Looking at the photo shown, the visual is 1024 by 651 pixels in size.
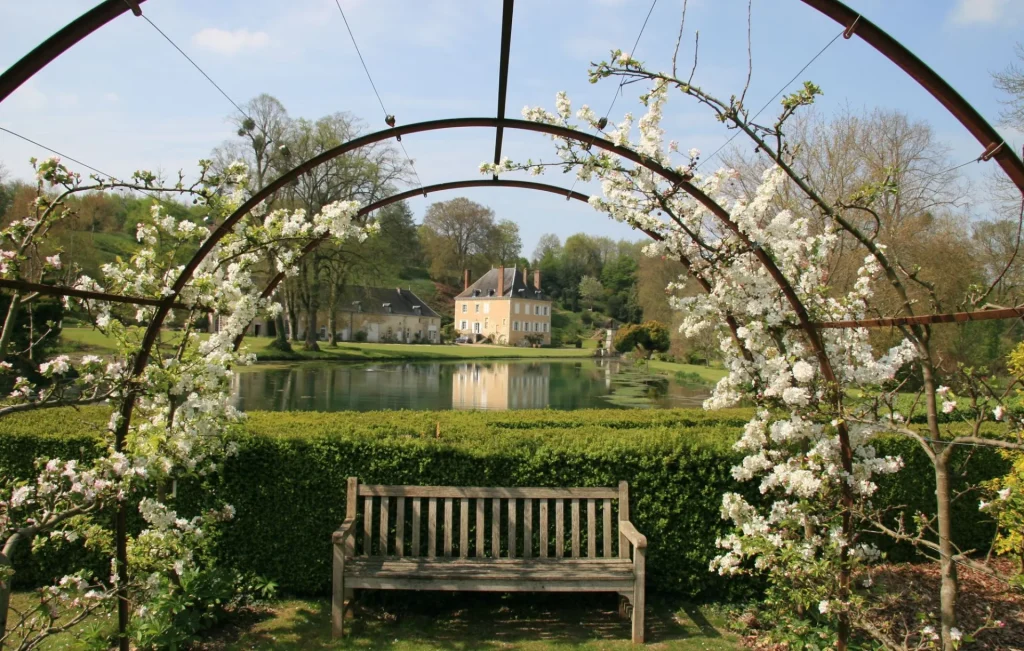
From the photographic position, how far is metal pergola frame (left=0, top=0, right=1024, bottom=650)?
2543 mm

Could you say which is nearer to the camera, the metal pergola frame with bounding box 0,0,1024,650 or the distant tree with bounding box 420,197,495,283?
the metal pergola frame with bounding box 0,0,1024,650

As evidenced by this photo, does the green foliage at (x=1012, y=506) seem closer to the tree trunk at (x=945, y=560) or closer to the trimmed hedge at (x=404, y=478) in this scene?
the tree trunk at (x=945, y=560)

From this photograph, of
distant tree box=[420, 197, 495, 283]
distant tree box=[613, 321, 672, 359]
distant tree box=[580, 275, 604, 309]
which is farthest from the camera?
distant tree box=[420, 197, 495, 283]

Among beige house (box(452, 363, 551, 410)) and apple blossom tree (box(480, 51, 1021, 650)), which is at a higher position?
apple blossom tree (box(480, 51, 1021, 650))

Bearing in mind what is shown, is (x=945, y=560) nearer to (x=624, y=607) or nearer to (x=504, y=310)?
(x=624, y=607)

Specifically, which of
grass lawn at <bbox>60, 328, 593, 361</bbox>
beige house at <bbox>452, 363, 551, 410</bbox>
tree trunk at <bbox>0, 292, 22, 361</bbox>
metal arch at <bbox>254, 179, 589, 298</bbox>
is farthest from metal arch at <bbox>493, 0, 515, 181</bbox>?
grass lawn at <bbox>60, 328, 593, 361</bbox>

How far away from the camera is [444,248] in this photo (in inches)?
2968

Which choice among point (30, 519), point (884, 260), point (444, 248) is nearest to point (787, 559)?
point (884, 260)

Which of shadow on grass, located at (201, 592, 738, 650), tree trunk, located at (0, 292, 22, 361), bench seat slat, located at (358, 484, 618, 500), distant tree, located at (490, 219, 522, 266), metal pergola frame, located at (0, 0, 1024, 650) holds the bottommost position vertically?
shadow on grass, located at (201, 592, 738, 650)

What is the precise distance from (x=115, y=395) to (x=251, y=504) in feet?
5.11

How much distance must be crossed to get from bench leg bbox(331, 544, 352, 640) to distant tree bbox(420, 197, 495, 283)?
71.1m

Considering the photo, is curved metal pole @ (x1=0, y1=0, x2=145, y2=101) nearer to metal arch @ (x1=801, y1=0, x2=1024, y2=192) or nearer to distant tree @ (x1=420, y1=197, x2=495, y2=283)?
metal arch @ (x1=801, y1=0, x2=1024, y2=192)

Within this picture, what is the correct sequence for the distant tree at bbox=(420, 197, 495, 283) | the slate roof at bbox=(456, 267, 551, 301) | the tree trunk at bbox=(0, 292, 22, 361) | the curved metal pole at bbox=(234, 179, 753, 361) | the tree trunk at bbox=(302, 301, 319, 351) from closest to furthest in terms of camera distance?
the tree trunk at bbox=(0, 292, 22, 361)
the curved metal pole at bbox=(234, 179, 753, 361)
the tree trunk at bbox=(302, 301, 319, 351)
the slate roof at bbox=(456, 267, 551, 301)
the distant tree at bbox=(420, 197, 495, 283)

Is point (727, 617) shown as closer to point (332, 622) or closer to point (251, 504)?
point (332, 622)
